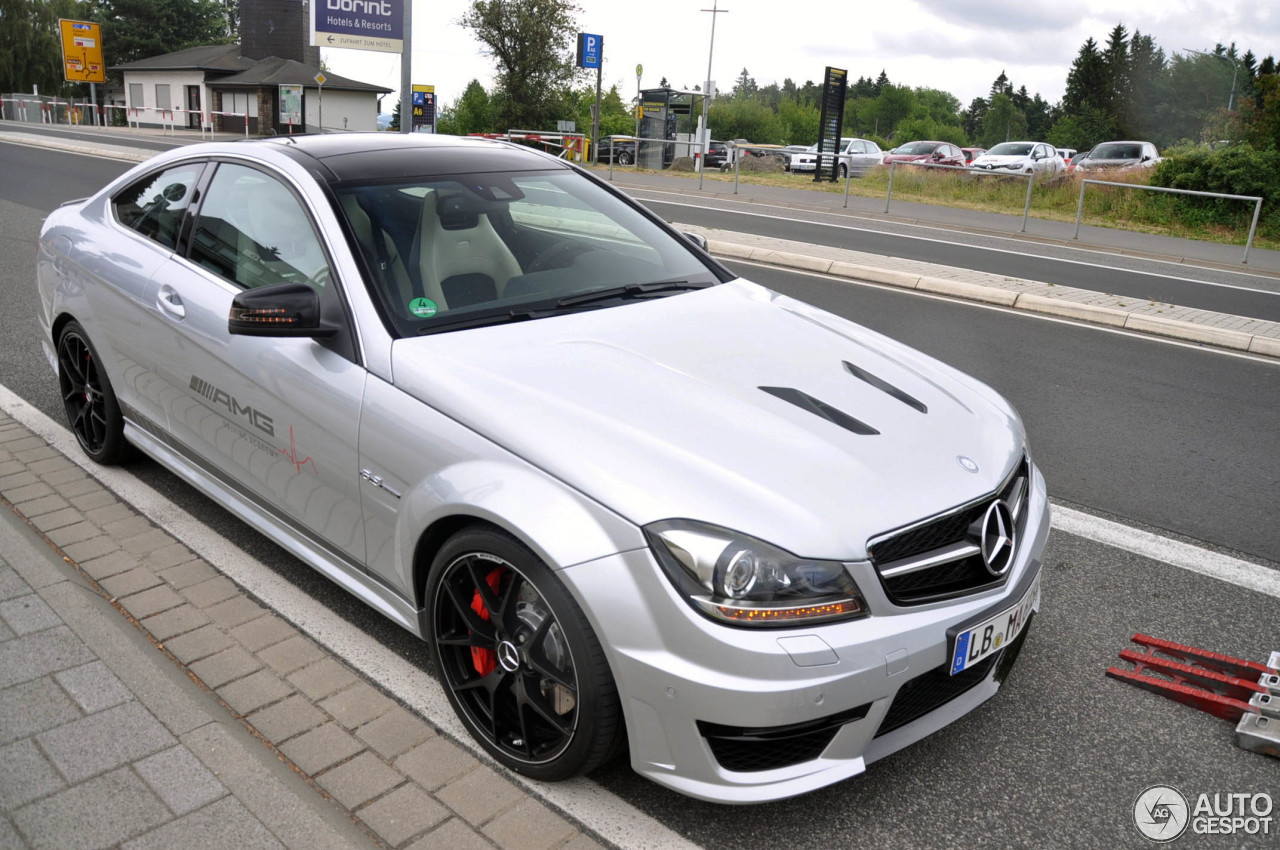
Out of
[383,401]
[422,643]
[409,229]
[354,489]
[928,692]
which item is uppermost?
[409,229]

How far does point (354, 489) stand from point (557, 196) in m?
1.54

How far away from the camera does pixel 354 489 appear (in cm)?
303

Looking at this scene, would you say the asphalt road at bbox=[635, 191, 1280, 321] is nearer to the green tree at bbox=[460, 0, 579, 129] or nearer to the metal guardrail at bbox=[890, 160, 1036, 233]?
the metal guardrail at bbox=[890, 160, 1036, 233]

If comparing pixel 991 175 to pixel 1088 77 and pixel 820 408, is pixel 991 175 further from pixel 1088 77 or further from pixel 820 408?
pixel 1088 77

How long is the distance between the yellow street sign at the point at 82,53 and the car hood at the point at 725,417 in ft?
245

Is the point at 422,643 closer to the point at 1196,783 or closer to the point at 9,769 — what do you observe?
the point at 9,769

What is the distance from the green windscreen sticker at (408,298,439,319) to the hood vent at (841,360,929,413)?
1.31m

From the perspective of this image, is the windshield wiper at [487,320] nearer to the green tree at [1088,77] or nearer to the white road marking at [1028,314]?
the white road marking at [1028,314]

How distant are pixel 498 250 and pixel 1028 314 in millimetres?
7575

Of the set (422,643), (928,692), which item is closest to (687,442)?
(928,692)

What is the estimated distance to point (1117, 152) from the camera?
28500mm

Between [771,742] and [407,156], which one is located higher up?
[407,156]

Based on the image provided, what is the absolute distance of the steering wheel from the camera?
359 cm

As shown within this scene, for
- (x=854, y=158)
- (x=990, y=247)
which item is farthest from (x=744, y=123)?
(x=990, y=247)
